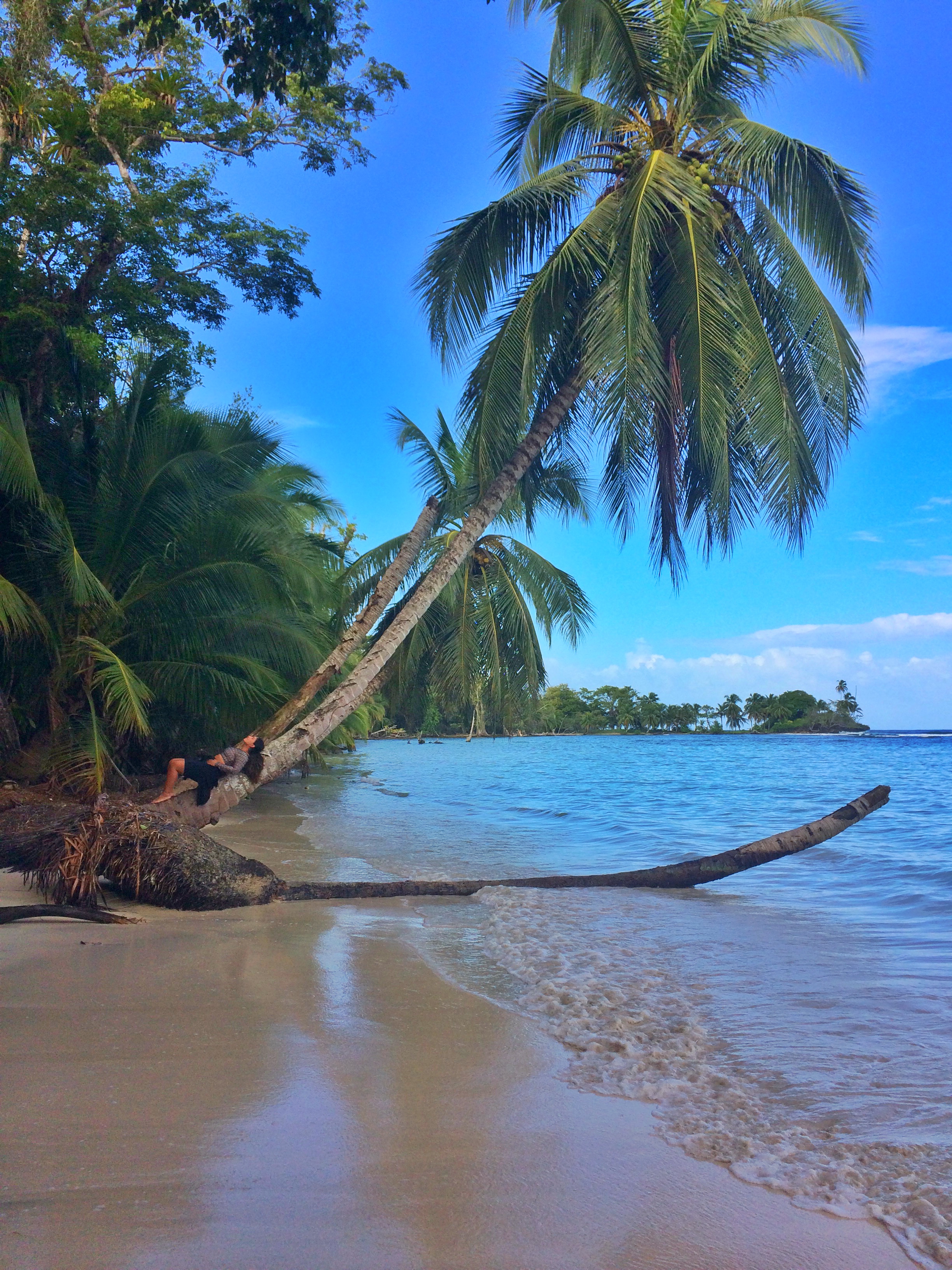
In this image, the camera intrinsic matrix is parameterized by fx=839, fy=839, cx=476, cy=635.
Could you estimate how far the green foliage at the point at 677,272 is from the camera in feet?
28.5

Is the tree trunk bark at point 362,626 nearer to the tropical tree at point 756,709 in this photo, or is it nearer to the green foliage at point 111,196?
the green foliage at point 111,196

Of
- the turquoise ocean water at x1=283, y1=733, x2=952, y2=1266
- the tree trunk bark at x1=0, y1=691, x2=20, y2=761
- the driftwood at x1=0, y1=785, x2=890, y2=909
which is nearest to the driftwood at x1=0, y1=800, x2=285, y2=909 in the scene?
the driftwood at x1=0, y1=785, x2=890, y2=909

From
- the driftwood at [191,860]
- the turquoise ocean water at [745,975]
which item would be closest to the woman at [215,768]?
the driftwood at [191,860]

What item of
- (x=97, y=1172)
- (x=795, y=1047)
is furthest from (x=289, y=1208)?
(x=795, y=1047)

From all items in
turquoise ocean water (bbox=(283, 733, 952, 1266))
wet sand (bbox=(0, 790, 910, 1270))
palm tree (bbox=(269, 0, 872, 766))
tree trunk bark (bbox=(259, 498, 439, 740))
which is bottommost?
turquoise ocean water (bbox=(283, 733, 952, 1266))

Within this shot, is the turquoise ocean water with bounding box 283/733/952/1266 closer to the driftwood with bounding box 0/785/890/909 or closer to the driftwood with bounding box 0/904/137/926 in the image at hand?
the driftwood with bounding box 0/785/890/909

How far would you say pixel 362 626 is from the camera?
10055 millimetres

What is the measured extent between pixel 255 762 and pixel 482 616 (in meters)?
9.07

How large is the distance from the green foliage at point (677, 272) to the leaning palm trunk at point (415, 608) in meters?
0.24

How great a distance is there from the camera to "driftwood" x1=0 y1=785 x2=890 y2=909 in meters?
6.05

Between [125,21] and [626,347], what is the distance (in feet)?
15.8

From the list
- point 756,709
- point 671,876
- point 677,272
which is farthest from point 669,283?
point 756,709

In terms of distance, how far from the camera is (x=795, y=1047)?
368 centimetres

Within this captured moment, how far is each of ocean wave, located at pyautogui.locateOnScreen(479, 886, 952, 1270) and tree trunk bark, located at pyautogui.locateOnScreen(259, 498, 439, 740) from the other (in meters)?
4.45
